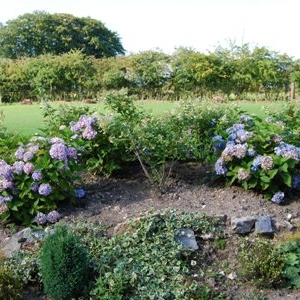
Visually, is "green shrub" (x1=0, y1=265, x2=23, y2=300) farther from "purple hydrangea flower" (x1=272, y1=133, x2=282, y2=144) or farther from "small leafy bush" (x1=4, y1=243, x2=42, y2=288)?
"purple hydrangea flower" (x1=272, y1=133, x2=282, y2=144)

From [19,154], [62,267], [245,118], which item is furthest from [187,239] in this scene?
[245,118]

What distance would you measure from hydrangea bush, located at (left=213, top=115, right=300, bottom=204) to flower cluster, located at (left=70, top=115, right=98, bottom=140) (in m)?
1.30

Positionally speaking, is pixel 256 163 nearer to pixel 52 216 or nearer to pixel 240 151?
pixel 240 151

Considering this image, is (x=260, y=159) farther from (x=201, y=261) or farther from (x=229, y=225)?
(x=201, y=261)

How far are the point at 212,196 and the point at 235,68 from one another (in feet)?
78.4

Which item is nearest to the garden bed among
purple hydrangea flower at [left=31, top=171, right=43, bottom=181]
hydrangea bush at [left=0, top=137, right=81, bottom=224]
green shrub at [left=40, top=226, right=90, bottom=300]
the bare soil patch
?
the bare soil patch

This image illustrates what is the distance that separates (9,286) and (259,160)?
254cm

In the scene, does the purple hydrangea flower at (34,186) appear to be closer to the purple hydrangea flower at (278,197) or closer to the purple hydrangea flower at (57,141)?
the purple hydrangea flower at (57,141)

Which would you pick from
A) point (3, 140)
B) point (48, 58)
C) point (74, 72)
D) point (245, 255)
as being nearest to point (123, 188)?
point (3, 140)

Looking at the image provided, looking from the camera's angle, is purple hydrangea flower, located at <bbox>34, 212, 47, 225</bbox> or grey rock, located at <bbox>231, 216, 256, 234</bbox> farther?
purple hydrangea flower, located at <bbox>34, 212, 47, 225</bbox>

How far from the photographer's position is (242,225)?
4.06 m

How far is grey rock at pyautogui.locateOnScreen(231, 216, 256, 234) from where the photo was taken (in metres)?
4.05

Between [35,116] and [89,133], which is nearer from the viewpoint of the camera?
[89,133]

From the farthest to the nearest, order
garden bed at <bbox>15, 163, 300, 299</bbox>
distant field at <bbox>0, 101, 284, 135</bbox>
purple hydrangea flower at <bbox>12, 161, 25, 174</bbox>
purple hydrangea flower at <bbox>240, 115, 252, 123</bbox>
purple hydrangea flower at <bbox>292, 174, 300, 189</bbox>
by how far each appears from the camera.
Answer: distant field at <bbox>0, 101, 284, 135</bbox>, purple hydrangea flower at <bbox>240, 115, 252, 123</bbox>, purple hydrangea flower at <bbox>292, 174, 300, 189</bbox>, purple hydrangea flower at <bbox>12, 161, 25, 174</bbox>, garden bed at <bbox>15, 163, 300, 299</bbox>
